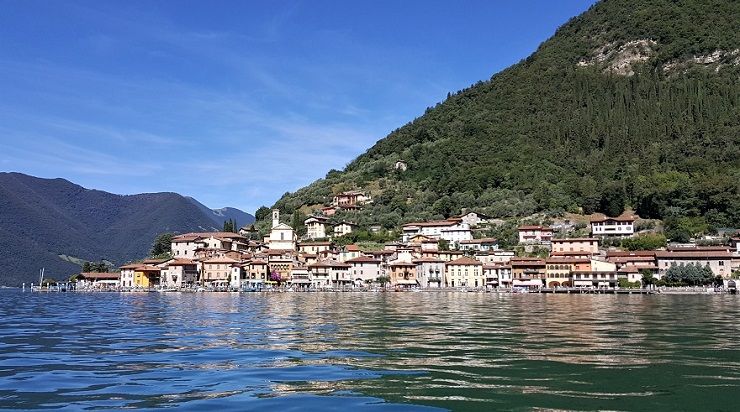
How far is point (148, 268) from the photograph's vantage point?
396 feet

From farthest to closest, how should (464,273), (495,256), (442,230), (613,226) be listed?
(442,230) → (613,226) → (495,256) → (464,273)

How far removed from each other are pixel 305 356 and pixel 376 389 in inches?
209

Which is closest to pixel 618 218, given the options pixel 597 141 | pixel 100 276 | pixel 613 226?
pixel 613 226

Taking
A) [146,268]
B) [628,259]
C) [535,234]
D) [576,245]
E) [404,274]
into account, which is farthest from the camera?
[146,268]

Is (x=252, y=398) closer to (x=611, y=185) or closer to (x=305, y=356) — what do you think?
(x=305, y=356)

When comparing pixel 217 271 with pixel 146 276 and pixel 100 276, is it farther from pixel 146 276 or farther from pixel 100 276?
pixel 100 276

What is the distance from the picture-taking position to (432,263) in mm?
103062

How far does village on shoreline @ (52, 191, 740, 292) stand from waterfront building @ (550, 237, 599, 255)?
152 millimetres

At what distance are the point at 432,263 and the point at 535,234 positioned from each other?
1787 cm

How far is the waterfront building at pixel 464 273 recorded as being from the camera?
101 metres

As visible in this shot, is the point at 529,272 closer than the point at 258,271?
→ Yes

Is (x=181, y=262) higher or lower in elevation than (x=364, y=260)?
higher

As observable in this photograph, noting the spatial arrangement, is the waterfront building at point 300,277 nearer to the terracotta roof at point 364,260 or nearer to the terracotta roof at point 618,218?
the terracotta roof at point 364,260

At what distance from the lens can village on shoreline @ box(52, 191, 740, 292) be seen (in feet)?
284
